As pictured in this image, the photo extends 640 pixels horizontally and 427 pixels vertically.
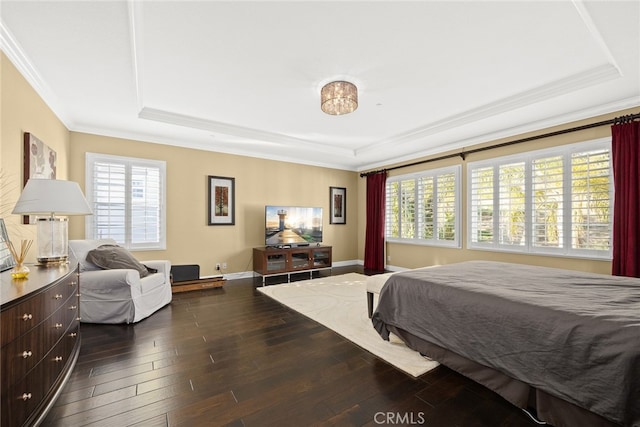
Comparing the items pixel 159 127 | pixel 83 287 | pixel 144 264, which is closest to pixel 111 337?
pixel 83 287

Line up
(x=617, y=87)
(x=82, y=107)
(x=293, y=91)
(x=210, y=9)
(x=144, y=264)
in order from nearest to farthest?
(x=210, y=9) < (x=617, y=87) < (x=293, y=91) < (x=82, y=107) < (x=144, y=264)

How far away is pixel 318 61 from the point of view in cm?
268

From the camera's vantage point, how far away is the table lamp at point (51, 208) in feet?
6.82

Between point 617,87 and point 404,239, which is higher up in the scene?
point 617,87

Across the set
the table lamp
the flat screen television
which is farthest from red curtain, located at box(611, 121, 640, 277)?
the table lamp

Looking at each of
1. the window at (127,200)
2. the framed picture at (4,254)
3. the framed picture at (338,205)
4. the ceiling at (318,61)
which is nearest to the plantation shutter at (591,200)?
the ceiling at (318,61)

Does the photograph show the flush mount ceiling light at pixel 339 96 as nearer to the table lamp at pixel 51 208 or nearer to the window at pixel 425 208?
the table lamp at pixel 51 208

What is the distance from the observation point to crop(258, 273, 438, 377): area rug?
7.73 ft

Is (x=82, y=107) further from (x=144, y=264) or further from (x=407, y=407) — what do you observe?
(x=407, y=407)

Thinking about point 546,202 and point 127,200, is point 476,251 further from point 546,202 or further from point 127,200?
point 127,200

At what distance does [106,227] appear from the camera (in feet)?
14.4

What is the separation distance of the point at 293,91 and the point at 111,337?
10.4ft

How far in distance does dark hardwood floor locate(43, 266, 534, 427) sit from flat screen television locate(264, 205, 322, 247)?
2.62m

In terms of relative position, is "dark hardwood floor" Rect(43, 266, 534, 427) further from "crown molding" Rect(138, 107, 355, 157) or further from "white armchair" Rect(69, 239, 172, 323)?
"crown molding" Rect(138, 107, 355, 157)
